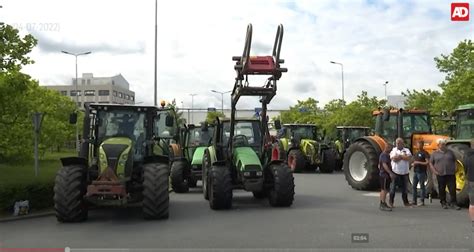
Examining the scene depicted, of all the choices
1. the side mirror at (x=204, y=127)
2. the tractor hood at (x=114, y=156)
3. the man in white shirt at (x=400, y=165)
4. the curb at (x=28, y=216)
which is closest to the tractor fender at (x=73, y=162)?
the tractor hood at (x=114, y=156)

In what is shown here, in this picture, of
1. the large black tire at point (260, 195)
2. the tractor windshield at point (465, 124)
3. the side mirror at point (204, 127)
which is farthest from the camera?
the side mirror at point (204, 127)

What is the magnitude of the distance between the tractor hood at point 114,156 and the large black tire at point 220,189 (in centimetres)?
237

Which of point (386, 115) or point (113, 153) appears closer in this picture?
point (113, 153)

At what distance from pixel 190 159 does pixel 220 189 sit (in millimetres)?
6092

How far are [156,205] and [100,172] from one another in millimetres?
1318

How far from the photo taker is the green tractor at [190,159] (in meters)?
17.1

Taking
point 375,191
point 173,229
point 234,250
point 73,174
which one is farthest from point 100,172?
point 375,191

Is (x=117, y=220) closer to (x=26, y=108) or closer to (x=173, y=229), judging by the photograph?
(x=173, y=229)

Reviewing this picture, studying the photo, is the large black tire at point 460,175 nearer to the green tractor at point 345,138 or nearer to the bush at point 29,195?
the bush at point 29,195

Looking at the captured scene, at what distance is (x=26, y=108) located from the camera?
56.3ft

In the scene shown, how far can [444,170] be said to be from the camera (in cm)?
1254

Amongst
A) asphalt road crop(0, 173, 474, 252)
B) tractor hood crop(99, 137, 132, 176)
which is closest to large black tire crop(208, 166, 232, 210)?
asphalt road crop(0, 173, 474, 252)

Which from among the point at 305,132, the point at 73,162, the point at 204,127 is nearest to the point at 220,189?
the point at 73,162

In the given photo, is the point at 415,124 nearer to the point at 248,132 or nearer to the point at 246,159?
the point at 248,132
